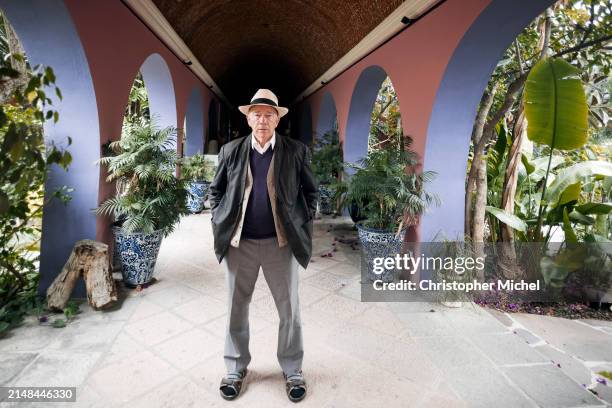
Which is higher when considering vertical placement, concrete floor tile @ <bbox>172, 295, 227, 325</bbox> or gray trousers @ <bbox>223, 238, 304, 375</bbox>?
gray trousers @ <bbox>223, 238, 304, 375</bbox>

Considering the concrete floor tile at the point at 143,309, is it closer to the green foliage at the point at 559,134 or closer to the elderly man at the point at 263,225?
the elderly man at the point at 263,225

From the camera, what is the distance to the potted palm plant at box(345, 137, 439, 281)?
393 centimetres

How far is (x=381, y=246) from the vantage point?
4.21 m

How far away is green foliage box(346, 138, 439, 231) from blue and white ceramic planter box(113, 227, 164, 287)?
95.2 inches

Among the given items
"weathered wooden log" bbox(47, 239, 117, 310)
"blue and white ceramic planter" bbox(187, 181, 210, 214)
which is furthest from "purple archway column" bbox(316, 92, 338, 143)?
"weathered wooden log" bbox(47, 239, 117, 310)

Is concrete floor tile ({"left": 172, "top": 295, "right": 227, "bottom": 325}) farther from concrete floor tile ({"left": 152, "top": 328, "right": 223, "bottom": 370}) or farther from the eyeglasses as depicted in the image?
the eyeglasses

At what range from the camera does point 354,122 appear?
7113 millimetres

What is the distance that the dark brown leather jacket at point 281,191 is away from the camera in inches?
83.0

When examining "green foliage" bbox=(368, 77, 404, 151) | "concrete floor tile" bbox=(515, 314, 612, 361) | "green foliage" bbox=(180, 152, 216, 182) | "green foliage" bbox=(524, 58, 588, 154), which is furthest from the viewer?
"green foliage" bbox=(368, 77, 404, 151)

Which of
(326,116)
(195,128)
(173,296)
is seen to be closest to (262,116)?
(173,296)

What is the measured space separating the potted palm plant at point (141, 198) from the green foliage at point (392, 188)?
2.18 metres

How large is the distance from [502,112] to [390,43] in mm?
1849

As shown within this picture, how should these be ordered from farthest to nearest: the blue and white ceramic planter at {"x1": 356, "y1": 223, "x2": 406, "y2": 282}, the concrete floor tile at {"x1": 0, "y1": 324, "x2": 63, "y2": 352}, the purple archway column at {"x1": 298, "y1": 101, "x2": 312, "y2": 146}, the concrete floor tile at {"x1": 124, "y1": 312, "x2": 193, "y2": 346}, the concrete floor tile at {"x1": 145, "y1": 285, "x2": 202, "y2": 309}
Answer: the purple archway column at {"x1": 298, "y1": 101, "x2": 312, "y2": 146}
the blue and white ceramic planter at {"x1": 356, "y1": 223, "x2": 406, "y2": 282}
the concrete floor tile at {"x1": 145, "y1": 285, "x2": 202, "y2": 309}
the concrete floor tile at {"x1": 124, "y1": 312, "x2": 193, "y2": 346}
the concrete floor tile at {"x1": 0, "y1": 324, "x2": 63, "y2": 352}

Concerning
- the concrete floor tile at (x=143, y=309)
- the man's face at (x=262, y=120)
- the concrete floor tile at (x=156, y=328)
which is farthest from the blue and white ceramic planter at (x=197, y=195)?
the man's face at (x=262, y=120)
